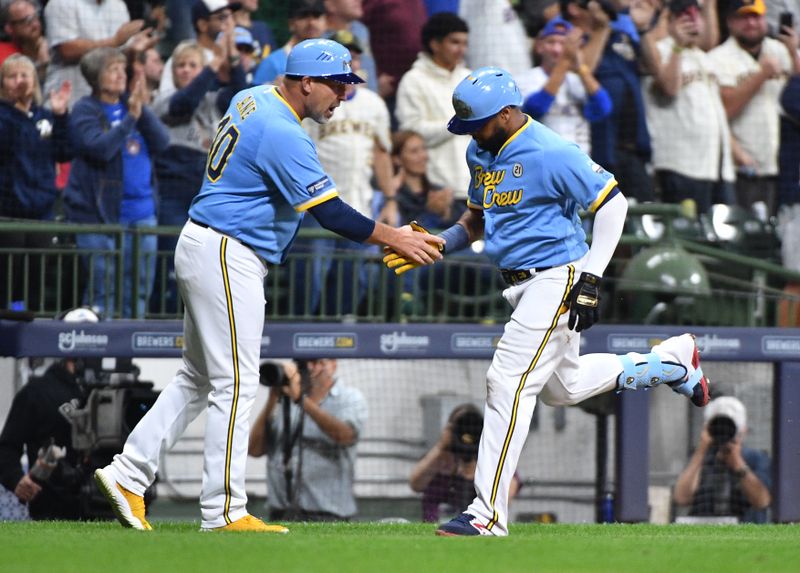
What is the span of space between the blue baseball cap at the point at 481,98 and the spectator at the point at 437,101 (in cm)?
483

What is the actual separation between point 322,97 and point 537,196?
98cm

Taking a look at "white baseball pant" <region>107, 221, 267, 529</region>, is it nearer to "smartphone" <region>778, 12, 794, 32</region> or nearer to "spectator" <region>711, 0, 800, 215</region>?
"spectator" <region>711, 0, 800, 215</region>

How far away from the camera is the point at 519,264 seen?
5.98 m

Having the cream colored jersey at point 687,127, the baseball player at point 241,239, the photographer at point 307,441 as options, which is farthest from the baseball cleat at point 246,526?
the cream colored jersey at point 687,127

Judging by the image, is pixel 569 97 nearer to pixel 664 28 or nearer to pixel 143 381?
pixel 664 28

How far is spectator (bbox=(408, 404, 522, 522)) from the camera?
8.95 metres

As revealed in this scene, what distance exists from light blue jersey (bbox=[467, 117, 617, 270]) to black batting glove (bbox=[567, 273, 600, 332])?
215 mm

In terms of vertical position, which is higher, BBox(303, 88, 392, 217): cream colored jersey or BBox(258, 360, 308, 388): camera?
BBox(303, 88, 392, 217): cream colored jersey

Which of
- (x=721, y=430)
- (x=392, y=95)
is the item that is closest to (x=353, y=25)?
(x=392, y=95)

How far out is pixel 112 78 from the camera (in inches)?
404

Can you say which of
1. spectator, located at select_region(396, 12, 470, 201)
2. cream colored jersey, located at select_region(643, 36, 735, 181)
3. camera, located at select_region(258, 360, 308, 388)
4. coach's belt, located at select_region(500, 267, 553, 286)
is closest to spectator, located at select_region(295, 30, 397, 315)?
spectator, located at select_region(396, 12, 470, 201)

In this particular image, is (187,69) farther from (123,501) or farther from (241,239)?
(123,501)

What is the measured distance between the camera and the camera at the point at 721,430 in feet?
30.0

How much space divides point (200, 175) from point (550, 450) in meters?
3.29
